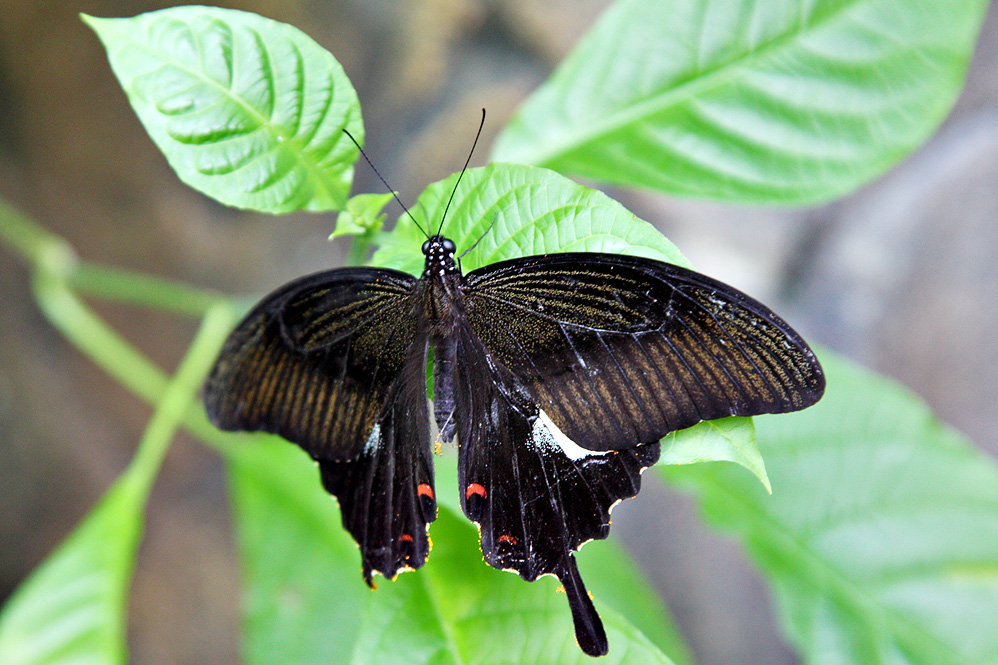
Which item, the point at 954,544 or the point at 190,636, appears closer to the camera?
the point at 954,544

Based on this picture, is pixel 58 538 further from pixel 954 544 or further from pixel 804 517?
pixel 954 544

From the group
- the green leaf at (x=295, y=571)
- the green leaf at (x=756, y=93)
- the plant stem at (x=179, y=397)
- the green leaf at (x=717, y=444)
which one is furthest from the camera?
the green leaf at (x=295, y=571)

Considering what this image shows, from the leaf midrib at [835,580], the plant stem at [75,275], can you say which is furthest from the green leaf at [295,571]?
the leaf midrib at [835,580]

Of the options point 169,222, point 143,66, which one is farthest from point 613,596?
point 169,222

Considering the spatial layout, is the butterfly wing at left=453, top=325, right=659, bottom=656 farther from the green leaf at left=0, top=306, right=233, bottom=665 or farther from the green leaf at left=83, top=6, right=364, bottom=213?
the green leaf at left=0, top=306, right=233, bottom=665

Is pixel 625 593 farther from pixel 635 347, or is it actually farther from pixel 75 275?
pixel 75 275

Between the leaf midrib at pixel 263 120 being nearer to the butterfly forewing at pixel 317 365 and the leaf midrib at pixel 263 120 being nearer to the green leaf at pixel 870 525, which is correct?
the butterfly forewing at pixel 317 365
